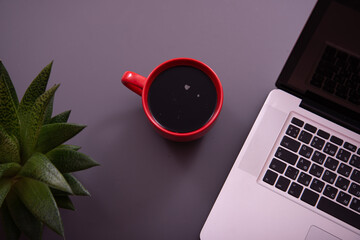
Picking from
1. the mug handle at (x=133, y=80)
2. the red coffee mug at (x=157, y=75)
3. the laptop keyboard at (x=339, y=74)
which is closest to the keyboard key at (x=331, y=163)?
the laptop keyboard at (x=339, y=74)

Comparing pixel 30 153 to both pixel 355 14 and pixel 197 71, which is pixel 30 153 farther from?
pixel 355 14

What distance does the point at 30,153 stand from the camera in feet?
1.34

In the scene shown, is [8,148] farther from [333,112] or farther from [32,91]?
[333,112]

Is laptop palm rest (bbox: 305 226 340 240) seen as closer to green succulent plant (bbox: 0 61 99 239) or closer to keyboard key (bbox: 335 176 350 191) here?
keyboard key (bbox: 335 176 350 191)

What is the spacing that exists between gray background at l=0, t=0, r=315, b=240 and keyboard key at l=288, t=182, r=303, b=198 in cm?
11

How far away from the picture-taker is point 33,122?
14.9 inches

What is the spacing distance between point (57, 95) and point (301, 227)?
52 cm

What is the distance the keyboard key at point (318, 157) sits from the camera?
53 centimetres

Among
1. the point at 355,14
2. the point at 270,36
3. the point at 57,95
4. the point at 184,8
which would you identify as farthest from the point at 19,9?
the point at 355,14

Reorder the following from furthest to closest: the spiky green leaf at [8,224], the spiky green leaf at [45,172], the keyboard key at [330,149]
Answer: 1. the keyboard key at [330,149]
2. the spiky green leaf at [8,224]
3. the spiky green leaf at [45,172]

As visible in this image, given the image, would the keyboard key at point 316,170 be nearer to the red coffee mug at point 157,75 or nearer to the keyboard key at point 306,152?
the keyboard key at point 306,152

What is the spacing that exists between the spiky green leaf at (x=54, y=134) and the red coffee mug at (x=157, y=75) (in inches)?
5.1

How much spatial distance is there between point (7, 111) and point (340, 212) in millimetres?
537

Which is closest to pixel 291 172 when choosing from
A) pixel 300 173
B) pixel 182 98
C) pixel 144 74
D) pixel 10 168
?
pixel 300 173
